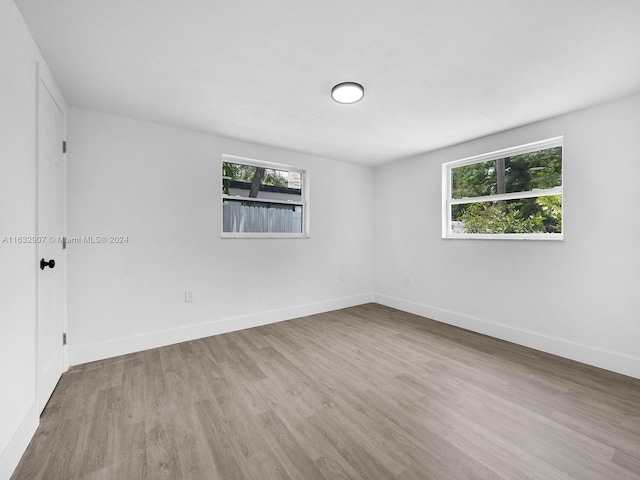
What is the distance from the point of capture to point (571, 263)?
270 centimetres

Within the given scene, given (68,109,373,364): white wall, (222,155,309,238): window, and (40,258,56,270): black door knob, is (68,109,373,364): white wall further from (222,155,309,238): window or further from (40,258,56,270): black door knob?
(40,258,56,270): black door knob

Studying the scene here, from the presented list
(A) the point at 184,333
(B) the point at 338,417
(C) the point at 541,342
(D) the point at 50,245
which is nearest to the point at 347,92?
(B) the point at 338,417

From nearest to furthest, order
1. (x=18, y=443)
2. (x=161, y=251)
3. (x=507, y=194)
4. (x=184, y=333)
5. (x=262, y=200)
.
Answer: (x=18, y=443) < (x=161, y=251) < (x=184, y=333) < (x=507, y=194) < (x=262, y=200)

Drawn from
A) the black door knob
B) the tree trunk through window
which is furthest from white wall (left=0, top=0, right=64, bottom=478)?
the tree trunk through window

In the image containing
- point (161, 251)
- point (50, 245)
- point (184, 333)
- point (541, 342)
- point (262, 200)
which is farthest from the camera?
point (262, 200)

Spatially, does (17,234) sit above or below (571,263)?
above

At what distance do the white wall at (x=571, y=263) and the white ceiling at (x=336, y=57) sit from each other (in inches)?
13.1

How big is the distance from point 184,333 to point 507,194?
4.12 metres

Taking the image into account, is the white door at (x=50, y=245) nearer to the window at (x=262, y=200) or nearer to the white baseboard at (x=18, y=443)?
the white baseboard at (x=18, y=443)

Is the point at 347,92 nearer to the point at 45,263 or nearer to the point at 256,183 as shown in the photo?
the point at 256,183

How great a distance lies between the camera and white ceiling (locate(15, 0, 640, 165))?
1.49 meters

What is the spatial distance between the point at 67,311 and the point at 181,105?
220 centimetres

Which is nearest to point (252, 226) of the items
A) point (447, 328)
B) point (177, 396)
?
point (177, 396)

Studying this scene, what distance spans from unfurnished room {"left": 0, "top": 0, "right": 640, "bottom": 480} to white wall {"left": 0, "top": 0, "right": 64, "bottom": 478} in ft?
0.06
